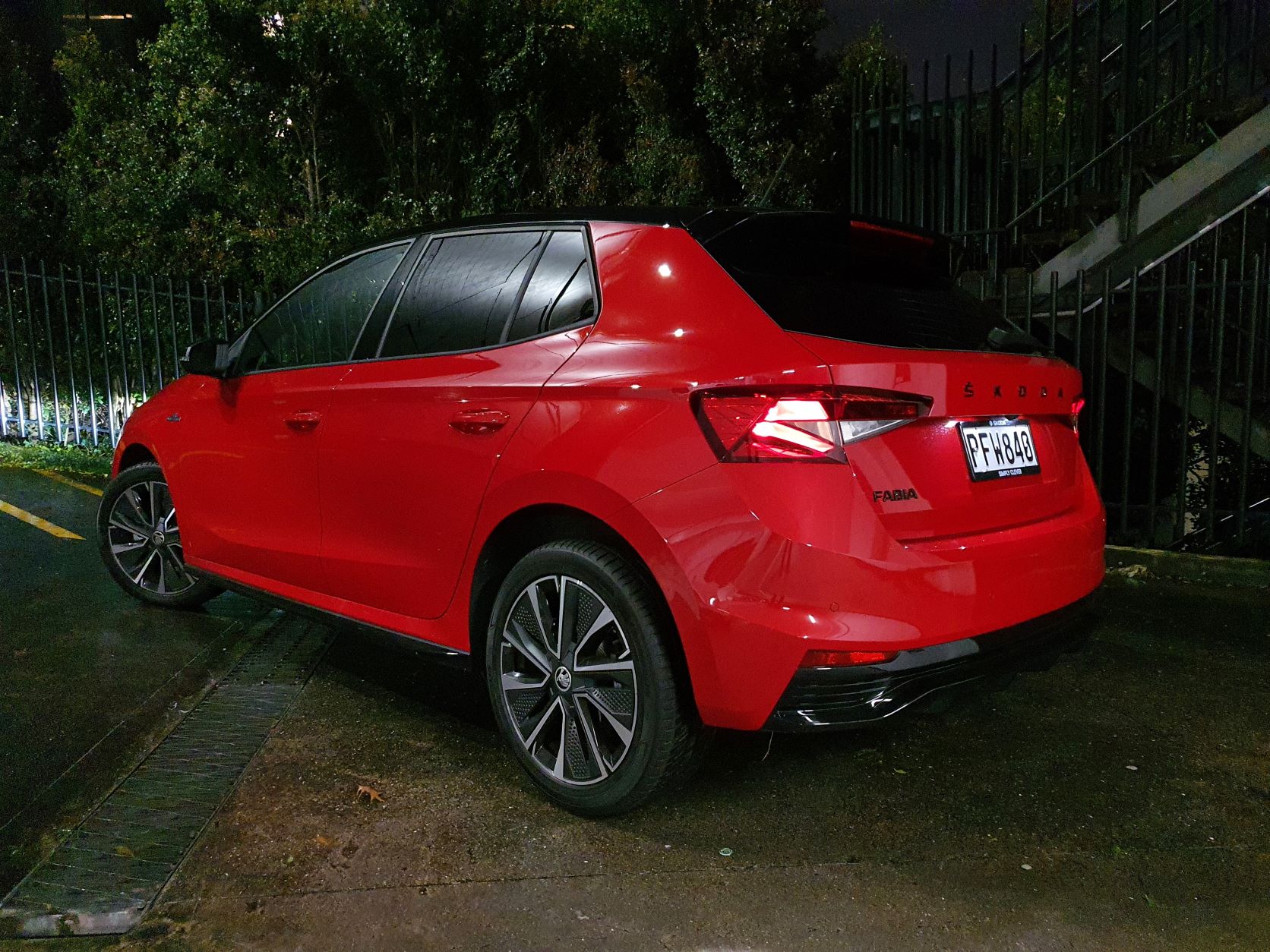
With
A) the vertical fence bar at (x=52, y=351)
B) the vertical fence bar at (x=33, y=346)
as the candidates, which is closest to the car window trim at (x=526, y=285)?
the vertical fence bar at (x=52, y=351)

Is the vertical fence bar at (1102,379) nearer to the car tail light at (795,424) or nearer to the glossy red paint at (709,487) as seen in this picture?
the glossy red paint at (709,487)

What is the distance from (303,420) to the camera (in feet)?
12.8

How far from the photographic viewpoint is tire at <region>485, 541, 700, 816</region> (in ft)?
9.06

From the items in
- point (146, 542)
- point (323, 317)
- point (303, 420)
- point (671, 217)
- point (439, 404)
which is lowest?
point (146, 542)

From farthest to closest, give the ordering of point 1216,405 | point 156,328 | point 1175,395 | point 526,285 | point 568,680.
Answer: point 156,328 < point 1175,395 < point 1216,405 < point 526,285 < point 568,680

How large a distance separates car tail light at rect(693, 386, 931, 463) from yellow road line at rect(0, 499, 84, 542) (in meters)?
5.65

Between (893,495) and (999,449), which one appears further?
(999,449)

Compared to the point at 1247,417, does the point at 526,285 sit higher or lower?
higher

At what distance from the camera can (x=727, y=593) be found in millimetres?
2572

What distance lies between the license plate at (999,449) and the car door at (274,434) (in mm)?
2180

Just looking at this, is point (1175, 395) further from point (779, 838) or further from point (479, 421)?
point (479, 421)

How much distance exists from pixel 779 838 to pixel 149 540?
363cm

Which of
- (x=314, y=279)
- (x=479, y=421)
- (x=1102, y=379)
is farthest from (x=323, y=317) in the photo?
(x=1102, y=379)

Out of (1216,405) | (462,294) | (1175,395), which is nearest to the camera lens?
(462,294)
